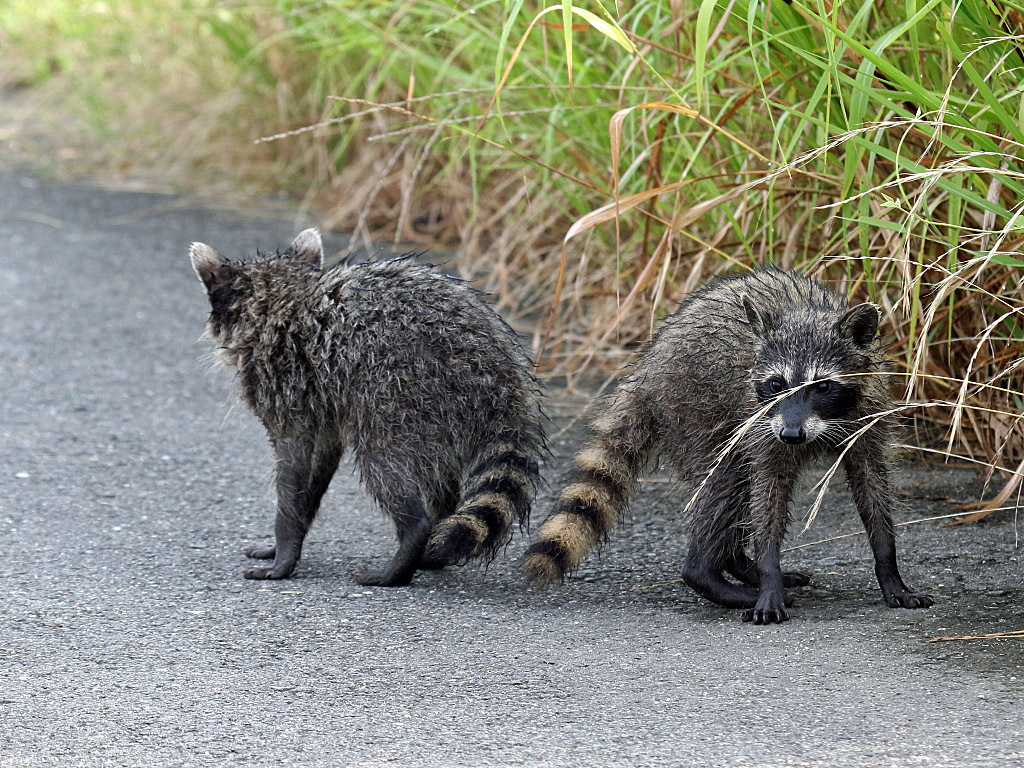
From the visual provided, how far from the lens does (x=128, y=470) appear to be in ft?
16.4

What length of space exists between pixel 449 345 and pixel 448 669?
1.14m

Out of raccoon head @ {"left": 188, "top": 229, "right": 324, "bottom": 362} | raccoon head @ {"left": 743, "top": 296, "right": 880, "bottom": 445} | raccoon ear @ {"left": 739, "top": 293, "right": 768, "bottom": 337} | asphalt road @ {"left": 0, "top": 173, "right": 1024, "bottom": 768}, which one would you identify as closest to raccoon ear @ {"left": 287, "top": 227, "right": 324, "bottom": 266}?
raccoon head @ {"left": 188, "top": 229, "right": 324, "bottom": 362}

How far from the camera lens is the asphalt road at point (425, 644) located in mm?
2789

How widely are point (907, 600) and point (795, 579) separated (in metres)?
0.38

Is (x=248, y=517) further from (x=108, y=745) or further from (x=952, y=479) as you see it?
(x=952, y=479)

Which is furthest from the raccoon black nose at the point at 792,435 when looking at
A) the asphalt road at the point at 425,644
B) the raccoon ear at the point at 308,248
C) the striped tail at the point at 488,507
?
the raccoon ear at the point at 308,248

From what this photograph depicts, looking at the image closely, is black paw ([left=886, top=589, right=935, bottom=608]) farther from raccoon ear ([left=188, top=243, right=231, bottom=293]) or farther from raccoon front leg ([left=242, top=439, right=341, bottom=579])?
raccoon ear ([left=188, top=243, right=231, bottom=293])

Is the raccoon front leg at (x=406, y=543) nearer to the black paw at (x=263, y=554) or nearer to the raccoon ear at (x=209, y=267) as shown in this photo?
the black paw at (x=263, y=554)

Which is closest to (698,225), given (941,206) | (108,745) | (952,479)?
(941,206)

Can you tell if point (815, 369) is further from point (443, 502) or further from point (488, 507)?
point (443, 502)

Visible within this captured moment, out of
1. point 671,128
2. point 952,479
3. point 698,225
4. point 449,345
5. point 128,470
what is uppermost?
point 671,128

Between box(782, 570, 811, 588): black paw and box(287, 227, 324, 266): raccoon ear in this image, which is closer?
box(782, 570, 811, 588): black paw

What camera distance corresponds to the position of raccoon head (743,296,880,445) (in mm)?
3428

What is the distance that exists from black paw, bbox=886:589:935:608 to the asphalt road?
0.03m
